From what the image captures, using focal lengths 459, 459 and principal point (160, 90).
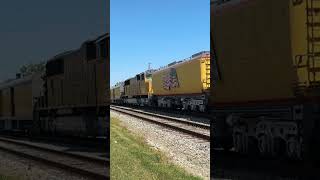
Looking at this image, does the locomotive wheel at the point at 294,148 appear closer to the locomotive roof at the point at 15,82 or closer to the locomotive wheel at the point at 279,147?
the locomotive wheel at the point at 279,147

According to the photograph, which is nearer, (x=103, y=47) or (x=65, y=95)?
(x=103, y=47)

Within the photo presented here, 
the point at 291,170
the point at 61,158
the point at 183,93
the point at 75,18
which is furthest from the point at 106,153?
the point at 183,93

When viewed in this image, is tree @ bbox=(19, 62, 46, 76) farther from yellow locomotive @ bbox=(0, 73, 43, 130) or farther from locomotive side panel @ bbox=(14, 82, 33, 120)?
locomotive side panel @ bbox=(14, 82, 33, 120)

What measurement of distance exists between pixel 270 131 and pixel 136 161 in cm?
193

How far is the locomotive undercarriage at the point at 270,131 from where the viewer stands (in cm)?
347

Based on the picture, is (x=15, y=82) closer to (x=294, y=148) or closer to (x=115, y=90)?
(x=115, y=90)

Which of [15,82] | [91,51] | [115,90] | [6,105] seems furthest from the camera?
[115,90]

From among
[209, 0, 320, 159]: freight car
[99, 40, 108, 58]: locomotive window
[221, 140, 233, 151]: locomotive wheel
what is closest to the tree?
[99, 40, 108, 58]: locomotive window

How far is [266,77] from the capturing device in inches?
146

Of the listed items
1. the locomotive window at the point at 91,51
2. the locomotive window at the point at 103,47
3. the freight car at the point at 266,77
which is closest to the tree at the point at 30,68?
the locomotive window at the point at 91,51

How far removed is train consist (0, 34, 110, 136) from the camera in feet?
13.0

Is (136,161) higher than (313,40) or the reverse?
the reverse

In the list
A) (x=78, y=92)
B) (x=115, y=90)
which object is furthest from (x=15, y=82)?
(x=115, y=90)

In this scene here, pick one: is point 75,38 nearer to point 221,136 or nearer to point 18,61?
point 18,61
